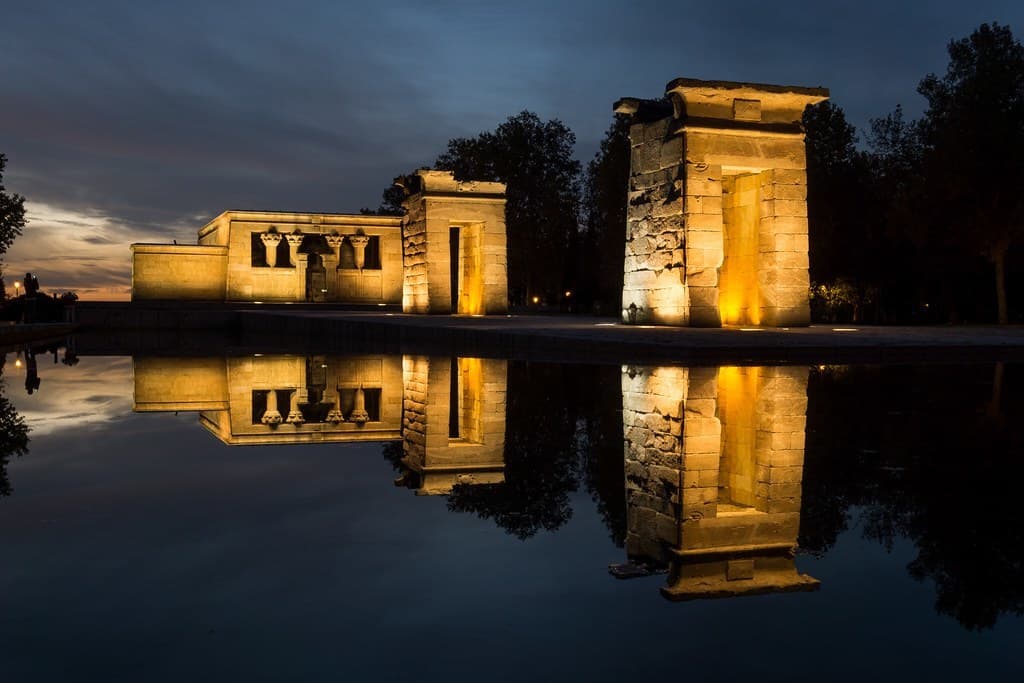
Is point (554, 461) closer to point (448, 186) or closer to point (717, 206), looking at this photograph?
point (717, 206)

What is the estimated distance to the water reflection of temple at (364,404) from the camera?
5.73 meters

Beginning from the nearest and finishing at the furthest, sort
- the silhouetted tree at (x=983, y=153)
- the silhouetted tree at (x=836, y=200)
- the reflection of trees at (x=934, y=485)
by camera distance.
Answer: the reflection of trees at (x=934, y=485), the silhouetted tree at (x=983, y=153), the silhouetted tree at (x=836, y=200)

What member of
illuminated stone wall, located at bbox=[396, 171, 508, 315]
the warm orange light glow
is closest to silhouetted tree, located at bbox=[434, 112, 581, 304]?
illuminated stone wall, located at bbox=[396, 171, 508, 315]

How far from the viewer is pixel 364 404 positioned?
8.51 metres

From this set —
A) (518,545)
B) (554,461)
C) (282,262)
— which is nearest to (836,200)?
(282,262)

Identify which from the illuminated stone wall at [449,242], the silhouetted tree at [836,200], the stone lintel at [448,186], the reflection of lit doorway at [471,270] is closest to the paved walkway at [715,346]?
the illuminated stone wall at [449,242]

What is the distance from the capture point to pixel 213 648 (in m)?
2.39

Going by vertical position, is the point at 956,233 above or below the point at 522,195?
below

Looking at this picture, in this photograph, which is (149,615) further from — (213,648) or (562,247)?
(562,247)

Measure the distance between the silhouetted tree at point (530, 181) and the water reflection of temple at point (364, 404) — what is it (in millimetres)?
40323

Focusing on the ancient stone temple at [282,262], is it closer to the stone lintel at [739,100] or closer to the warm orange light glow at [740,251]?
the warm orange light glow at [740,251]

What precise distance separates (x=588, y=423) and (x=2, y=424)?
4.40m

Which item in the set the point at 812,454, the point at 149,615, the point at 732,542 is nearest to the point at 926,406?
the point at 812,454

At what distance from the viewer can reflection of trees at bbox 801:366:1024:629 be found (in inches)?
123
